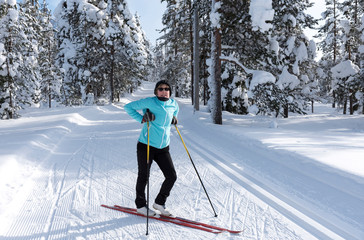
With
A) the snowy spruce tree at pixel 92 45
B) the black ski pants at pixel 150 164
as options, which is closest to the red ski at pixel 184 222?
the black ski pants at pixel 150 164

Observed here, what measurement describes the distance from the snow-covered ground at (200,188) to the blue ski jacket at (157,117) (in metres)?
1.24

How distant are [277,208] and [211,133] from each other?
657 centimetres

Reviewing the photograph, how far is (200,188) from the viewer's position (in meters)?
4.93

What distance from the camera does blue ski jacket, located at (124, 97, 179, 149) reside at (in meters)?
3.71

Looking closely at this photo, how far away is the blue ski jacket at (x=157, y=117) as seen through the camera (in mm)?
3715

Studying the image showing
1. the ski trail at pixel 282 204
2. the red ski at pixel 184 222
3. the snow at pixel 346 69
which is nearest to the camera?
the ski trail at pixel 282 204

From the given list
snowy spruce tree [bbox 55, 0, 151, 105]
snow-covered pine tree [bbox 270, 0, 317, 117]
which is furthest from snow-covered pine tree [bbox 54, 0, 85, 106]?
snow-covered pine tree [bbox 270, 0, 317, 117]

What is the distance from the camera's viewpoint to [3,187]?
454cm

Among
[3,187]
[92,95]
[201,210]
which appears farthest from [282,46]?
[3,187]

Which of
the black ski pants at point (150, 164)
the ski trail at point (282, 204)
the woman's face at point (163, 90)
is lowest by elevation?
the ski trail at point (282, 204)

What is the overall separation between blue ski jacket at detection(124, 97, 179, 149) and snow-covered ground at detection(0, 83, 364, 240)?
4.06 feet

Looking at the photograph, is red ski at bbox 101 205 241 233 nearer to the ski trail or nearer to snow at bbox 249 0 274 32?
the ski trail

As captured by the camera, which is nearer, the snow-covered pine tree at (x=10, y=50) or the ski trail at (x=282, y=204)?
the ski trail at (x=282, y=204)

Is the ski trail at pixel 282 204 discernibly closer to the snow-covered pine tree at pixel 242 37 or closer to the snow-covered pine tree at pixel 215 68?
the snow-covered pine tree at pixel 215 68
